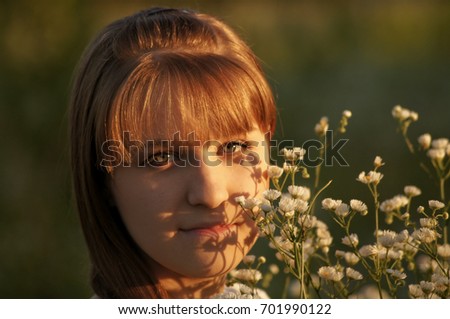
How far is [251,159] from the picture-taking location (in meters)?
1.45

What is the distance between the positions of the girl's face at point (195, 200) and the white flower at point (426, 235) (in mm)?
348

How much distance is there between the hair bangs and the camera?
1.39m

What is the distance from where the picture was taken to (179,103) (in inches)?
54.7

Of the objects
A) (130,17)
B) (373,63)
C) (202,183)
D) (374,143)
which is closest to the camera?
(202,183)

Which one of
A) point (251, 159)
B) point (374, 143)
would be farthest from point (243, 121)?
point (374, 143)

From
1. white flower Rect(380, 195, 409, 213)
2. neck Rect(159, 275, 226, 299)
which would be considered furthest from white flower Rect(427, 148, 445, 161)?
neck Rect(159, 275, 226, 299)

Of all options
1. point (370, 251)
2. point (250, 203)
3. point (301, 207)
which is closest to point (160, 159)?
point (250, 203)

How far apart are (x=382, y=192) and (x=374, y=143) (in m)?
0.78

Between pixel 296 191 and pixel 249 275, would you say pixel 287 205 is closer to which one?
pixel 296 191

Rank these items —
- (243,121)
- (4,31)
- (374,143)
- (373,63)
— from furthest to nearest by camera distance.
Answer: (373,63)
(374,143)
(4,31)
(243,121)

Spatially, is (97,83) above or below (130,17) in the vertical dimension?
below

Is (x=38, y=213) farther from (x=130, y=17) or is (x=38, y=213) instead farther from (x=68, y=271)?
(x=130, y=17)

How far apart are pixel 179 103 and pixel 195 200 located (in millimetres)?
191

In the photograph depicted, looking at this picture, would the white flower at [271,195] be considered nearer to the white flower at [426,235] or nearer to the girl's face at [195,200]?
the girl's face at [195,200]
